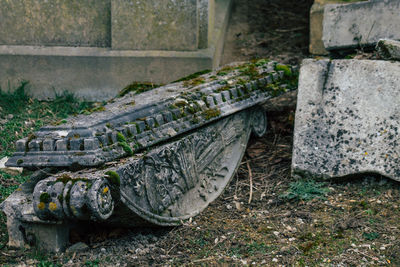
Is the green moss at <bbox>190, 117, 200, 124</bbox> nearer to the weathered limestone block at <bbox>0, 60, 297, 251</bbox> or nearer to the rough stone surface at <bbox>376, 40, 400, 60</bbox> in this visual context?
the weathered limestone block at <bbox>0, 60, 297, 251</bbox>

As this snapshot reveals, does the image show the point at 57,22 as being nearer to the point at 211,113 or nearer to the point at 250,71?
the point at 250,71

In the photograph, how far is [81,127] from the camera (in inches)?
94.9

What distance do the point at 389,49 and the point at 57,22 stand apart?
3156mm

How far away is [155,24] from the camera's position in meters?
4.39

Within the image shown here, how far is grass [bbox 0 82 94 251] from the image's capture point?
393 centimetres

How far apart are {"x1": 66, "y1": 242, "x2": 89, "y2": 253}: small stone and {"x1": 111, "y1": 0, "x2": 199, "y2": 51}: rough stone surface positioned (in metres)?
2.40

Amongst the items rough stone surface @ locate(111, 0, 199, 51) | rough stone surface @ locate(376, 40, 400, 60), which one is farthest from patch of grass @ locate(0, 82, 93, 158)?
rough stone surface @ locate(376, 40, 400, 60)

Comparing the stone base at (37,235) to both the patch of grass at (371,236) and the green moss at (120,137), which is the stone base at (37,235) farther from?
the patch of grass at (371,236)

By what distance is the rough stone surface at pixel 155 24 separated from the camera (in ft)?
14.3

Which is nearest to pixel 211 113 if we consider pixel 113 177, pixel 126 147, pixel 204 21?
pixel 126 147

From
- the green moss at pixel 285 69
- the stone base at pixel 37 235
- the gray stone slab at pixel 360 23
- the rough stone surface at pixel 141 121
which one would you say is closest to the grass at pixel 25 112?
the rough stone surface at pixel 141 121

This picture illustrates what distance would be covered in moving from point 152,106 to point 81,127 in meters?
0.56

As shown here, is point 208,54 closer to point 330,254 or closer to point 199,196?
point 199,196

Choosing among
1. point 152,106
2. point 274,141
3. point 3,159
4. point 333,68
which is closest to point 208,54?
point 274,141
